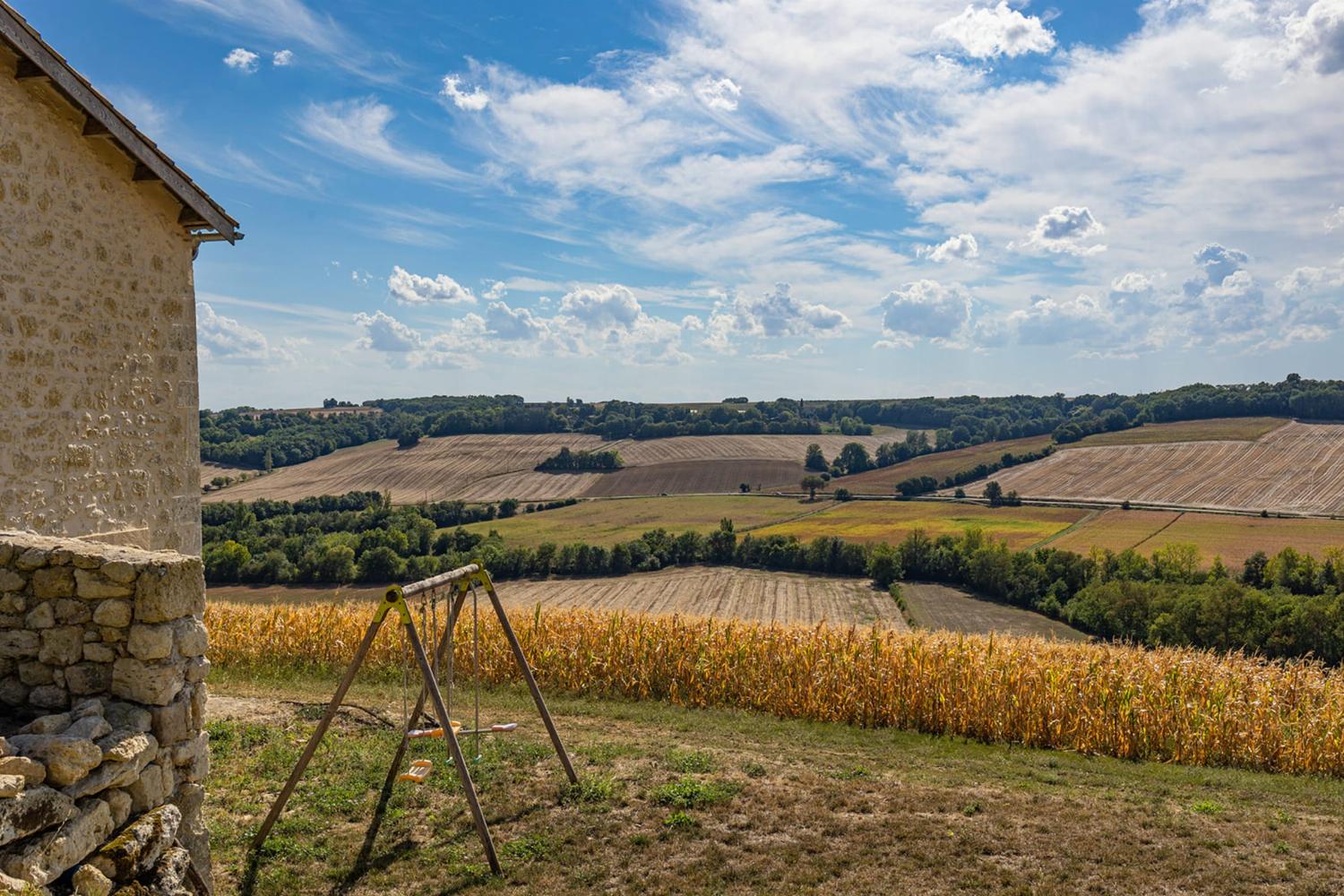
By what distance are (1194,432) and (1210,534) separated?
39382 mm

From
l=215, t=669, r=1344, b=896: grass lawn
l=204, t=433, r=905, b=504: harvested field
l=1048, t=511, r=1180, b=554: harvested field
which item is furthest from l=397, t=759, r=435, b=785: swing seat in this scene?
l=204, t=433, r=905, b=504: harvested field

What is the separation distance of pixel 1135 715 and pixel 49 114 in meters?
17.7

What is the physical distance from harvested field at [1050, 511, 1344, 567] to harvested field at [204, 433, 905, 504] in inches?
1501

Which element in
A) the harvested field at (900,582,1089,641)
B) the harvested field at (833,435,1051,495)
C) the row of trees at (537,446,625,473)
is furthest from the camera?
the row of trees at (537,446,625,473)

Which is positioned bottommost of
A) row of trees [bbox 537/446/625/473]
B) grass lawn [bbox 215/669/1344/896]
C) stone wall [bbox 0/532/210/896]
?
row of trees [bbox 537/446/625/473]

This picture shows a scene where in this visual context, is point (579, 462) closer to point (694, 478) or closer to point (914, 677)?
point (694, 478)

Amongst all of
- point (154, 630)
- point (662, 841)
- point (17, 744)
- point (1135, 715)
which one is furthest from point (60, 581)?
point (1135, 715)

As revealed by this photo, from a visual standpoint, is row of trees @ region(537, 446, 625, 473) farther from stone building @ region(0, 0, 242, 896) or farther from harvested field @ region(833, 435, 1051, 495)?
stone building @ region(0, 0, 242, 896)

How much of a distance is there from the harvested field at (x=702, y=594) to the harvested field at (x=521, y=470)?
30.9 meters

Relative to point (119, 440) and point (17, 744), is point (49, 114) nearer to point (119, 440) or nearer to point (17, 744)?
point (119, 440)

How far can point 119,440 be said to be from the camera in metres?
9.45

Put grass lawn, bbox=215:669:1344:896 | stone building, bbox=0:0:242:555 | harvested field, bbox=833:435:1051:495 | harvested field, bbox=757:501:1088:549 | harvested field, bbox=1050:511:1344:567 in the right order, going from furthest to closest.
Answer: harvested field, bbox=833:435:1051:495
harvested field, bbox=757:501:1088:549
harvested field, bbox=1050:511:1344:567
stone building, bbox=0:0:242:555
grass lawn, bbox=215:669:1344:896

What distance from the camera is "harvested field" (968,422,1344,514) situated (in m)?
69.8

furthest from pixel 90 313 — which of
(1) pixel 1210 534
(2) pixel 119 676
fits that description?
(1) pixel 1210 534
